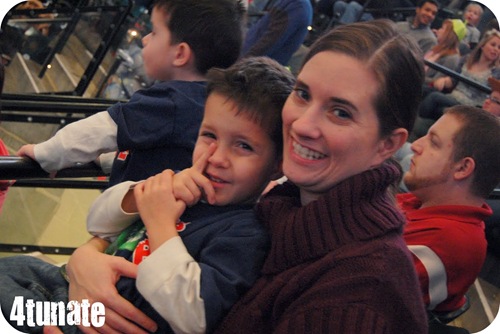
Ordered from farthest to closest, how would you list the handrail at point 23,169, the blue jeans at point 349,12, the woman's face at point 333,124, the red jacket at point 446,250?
the blue jeans at point 349,12
the red jacket at point 446,250
the handrail at point 23,169
the woman's face at point 333,124

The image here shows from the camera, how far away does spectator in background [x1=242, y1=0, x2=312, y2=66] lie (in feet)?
6.18

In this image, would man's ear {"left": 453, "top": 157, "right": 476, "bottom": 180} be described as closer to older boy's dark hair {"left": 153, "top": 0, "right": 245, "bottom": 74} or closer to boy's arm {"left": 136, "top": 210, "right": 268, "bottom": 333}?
older boy's dark hair {"left": 153, "top": 0, "right": 245, "bottom": 74}

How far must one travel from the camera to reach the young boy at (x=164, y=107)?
123 cm

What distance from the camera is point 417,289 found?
750mm

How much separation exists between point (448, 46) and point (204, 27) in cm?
245

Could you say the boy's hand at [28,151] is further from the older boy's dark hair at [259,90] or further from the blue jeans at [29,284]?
the older boy's dark hair at [259,90]

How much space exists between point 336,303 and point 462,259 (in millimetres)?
657

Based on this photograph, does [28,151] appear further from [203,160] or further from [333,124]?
[333,124]

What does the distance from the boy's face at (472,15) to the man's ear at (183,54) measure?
2.41 m

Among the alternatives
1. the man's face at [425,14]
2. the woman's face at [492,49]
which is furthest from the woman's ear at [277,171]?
the man's face at [425,14]

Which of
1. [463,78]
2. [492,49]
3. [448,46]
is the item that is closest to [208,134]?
[463,78]

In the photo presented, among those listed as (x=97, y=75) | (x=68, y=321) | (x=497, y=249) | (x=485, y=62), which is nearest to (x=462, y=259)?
(x=68, y=321)

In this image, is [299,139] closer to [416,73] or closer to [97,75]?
[416,73]

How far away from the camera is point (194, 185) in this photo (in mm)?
917
